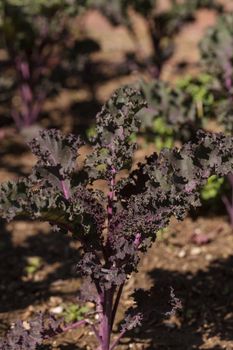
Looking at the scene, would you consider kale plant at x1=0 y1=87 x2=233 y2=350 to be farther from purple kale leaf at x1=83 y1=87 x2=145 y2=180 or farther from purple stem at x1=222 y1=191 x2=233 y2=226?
purple stem at x1=222 y1=191 x2=233 y2=226

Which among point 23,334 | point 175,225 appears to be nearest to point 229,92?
point 175,225

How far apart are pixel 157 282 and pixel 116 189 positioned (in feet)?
3.47

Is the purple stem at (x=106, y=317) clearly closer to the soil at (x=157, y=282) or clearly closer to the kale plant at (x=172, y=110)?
the soil at (x=157, y=282)

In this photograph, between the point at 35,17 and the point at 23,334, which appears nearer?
the point at 23,334

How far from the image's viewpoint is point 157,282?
4.32m

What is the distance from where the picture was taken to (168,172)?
11.3 feet

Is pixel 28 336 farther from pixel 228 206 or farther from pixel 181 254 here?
pixel 228 206

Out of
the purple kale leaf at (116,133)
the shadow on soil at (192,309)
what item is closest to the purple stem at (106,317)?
the shadow on soil at (192,309)

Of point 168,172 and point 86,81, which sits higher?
point 86,81

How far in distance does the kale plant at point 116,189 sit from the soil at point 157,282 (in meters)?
0.25

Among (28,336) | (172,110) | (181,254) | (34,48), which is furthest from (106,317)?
(34,48)

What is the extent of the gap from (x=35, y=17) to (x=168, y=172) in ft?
16.1

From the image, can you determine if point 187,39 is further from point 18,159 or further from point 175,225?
point 175,225

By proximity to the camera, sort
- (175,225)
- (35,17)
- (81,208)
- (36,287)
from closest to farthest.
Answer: (81,208) → (36,287) → (175,225) → (35,17)
